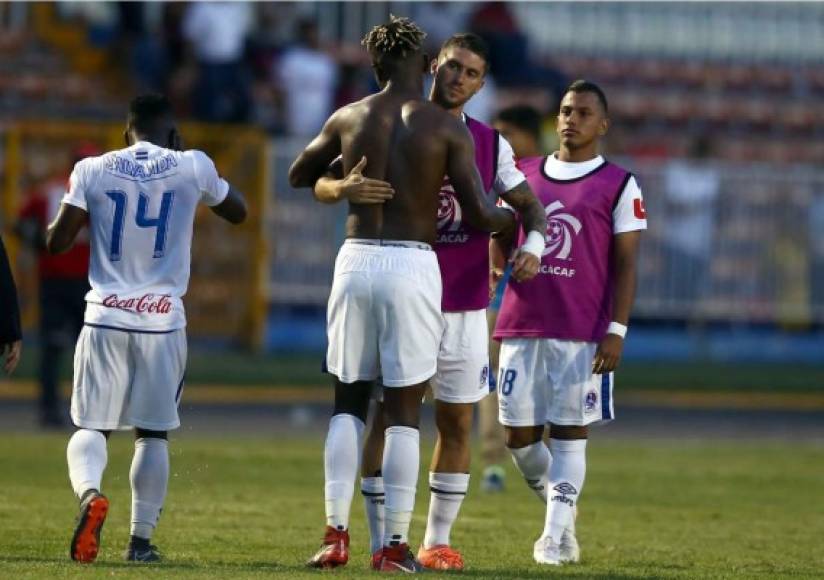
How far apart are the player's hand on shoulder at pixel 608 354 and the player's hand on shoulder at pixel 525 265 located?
801 mm

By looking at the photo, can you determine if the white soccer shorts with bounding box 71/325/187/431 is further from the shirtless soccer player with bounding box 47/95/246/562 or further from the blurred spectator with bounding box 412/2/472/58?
the blurred spectator with bounding box 412/2/472/58

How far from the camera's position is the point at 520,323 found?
1015 cm

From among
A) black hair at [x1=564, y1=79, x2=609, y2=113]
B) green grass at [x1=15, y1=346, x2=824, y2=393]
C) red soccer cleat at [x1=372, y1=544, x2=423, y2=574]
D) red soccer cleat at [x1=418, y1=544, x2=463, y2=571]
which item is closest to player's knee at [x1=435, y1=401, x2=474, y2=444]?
red soccer cleat at [x1=418, y1=544, x2=463, y2=571]

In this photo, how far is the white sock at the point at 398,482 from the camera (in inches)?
347

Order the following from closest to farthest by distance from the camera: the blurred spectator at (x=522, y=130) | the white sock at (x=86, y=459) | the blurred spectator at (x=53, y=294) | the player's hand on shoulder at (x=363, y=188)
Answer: the player's hand on shoulder at (x=363, y=188), the white sock at (x=86, y=459), the blurred spectator at (x=522, y=130), the blurred spectator at (x=53, y=294)

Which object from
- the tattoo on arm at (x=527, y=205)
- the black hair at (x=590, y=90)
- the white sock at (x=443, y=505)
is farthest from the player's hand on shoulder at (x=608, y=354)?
the black hair at (x=590, y=90)

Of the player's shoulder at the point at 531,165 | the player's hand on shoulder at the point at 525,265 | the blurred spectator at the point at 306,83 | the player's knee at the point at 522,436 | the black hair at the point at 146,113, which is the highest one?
the blurred spectator at the point at 306,83

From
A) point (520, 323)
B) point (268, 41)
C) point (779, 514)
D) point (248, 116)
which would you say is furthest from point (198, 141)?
point (520, 323)

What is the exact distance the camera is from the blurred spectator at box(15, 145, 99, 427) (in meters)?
17.8

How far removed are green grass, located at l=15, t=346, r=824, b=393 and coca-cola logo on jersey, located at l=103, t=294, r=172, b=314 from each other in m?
13.8

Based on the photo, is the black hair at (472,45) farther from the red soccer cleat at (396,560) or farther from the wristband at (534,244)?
the red soccer cleat at (396,560)

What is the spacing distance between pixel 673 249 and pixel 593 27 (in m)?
4.91

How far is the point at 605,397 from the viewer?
10102 millimetres

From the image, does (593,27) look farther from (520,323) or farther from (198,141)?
(520,323)
